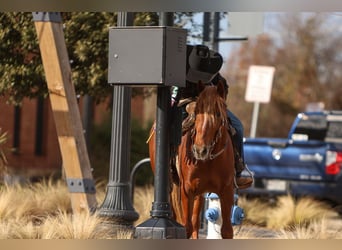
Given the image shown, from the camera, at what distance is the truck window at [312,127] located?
70.4 ft

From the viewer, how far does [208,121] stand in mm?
10961

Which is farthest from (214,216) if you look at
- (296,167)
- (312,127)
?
(312,127)

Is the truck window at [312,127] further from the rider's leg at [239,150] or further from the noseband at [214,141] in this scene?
the noseband at [214,141]

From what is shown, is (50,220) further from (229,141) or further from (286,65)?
(286,65)

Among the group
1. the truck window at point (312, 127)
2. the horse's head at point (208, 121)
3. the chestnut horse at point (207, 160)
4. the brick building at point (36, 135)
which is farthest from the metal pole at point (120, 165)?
the brick building at point (36, 135)

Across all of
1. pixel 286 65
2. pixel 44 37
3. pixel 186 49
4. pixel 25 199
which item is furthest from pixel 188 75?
pixel 286 65

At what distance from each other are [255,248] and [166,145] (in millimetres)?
1493

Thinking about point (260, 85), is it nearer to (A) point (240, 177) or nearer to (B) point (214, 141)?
(A) point (240, 177)

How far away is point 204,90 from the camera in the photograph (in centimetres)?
1117

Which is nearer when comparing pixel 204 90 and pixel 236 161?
pixel 204 90

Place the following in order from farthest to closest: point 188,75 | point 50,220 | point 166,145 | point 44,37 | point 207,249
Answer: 1. point 44,37
2. point 50,220
3. point 188,75
4. point 166,145
5. point 207,249

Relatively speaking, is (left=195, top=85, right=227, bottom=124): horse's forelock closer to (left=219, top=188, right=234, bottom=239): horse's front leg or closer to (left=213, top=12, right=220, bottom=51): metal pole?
(left=219, top=188, right=234, bottom=239): horse's front leg

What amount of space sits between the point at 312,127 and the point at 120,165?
318 inches

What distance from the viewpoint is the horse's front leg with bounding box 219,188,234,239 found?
11.5 metres
